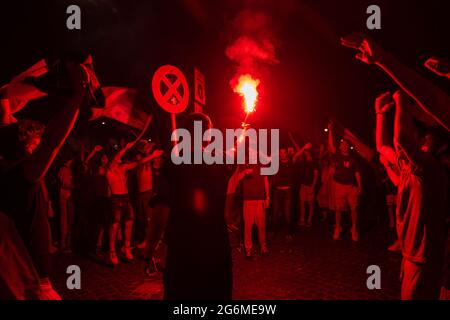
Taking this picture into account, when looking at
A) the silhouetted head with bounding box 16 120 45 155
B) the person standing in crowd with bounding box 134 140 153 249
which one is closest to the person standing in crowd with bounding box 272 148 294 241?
the person standing in crowd with bounding box 134 140 153 249

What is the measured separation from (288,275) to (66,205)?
606 cm

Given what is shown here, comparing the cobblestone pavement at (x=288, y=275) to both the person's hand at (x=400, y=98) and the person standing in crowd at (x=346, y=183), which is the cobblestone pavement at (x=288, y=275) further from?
the person's hand at (x=400, y=98)

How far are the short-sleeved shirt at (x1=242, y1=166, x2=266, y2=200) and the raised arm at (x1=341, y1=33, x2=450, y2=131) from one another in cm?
525

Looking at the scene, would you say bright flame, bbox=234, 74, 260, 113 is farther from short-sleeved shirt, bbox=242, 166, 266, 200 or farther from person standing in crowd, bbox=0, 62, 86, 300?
person standing in crowd, bbox=0, 62, 86, 300

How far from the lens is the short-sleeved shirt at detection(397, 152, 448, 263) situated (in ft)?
11.1

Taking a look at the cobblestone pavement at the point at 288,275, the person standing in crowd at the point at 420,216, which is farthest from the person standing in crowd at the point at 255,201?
the person standing in crowd at the point at 420,216

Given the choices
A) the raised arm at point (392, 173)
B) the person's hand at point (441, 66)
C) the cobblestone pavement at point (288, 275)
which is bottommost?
the cobblestone pavement at point (288, 275)

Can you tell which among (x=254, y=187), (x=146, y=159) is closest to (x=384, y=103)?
(x=254, y=187)

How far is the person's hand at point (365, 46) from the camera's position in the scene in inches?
111

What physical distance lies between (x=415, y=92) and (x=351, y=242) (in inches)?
272

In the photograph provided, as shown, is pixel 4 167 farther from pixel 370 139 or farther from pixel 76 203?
pixel 370 139

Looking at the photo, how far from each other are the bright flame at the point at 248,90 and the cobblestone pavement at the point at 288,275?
11.6ft

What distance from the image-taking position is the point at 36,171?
260 centimetres

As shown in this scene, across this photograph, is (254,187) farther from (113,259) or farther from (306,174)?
(306,174)
